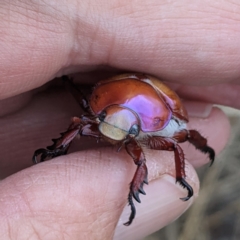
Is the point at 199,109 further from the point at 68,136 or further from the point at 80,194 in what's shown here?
the point at 80,194

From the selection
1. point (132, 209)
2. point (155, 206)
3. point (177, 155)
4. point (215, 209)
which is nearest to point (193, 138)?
point (177, 155)

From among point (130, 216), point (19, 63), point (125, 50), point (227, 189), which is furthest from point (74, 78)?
point (227, 189)

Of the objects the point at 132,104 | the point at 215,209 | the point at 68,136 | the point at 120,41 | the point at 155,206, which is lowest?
the point at 215,209

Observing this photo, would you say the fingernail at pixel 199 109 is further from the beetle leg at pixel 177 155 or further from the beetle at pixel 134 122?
the beetle leg at pixel 177 155

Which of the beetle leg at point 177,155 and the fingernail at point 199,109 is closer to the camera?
the beetle leg at point 177,155

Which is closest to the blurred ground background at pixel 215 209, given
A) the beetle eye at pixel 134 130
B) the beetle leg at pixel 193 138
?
the beetle leg at pixel 193 138

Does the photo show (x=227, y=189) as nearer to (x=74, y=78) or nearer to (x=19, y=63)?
(x=74, y=78)

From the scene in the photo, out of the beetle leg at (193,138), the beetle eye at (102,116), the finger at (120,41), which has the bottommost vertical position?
the beetle leg at (193,138)
